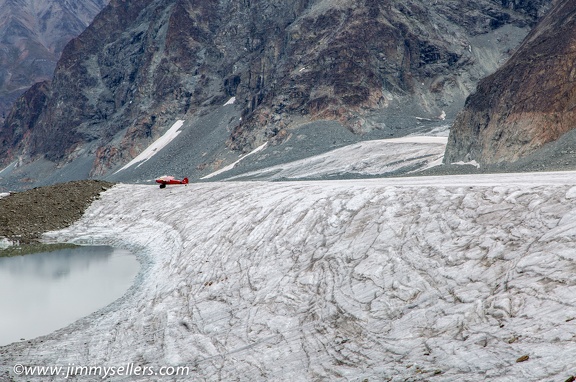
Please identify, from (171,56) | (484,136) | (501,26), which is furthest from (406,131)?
(171,56)

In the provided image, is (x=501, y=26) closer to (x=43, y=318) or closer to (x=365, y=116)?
(x=365, y=116)

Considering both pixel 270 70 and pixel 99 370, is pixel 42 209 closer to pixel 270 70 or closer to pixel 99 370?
pixel 99 370

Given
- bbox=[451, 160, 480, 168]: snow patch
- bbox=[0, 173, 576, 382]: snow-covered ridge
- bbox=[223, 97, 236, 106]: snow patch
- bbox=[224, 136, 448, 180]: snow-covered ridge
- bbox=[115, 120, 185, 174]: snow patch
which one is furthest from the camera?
bbox=[223, 97, 236, 106]: snow patch

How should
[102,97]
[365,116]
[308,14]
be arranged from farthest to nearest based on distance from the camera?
[102,97], [308,14], [365,116]

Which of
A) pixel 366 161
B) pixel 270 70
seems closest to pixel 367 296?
pixel 366 161

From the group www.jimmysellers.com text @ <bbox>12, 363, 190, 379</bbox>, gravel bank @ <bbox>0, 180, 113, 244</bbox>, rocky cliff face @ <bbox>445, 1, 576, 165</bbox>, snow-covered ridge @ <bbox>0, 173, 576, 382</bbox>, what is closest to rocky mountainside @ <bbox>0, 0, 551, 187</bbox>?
rocky cliff face @ <bbox>445, 1, 576, 165</bbox>

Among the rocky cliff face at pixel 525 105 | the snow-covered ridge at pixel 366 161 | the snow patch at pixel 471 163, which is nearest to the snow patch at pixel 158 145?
the snow-covered ridge at pixel 366 161

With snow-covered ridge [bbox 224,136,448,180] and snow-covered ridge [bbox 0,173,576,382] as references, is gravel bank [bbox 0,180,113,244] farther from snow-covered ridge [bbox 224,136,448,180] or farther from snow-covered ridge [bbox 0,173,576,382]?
snow-covered ridge [bbox 224,136,448,180]
